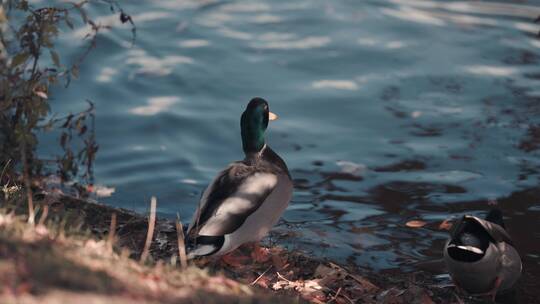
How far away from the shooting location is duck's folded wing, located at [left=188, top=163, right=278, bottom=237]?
5.61 meters

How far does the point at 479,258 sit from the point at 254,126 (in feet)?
5.45

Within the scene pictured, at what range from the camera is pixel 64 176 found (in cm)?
850

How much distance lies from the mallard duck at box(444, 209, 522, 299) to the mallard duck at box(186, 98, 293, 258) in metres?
1.12

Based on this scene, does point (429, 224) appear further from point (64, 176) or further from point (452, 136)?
point (64, 176)

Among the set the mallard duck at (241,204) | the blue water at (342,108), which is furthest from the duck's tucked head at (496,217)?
the mallard duck at (241,204)

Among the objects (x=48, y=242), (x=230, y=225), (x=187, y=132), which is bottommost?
(x=187, y=132)

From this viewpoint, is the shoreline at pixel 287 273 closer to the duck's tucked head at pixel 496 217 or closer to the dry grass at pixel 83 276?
the duck's tucked head at pixel 496 217

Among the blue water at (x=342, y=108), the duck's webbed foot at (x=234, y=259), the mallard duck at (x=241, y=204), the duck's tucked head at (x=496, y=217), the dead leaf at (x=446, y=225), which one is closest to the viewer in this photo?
the mallard duck at (x=241, y=204)

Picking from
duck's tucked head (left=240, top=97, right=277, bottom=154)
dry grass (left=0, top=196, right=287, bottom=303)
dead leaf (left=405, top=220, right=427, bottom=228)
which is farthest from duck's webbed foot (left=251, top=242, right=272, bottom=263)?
dead leaf (left=405, top=220, right=427, bottom=228)

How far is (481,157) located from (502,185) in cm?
62

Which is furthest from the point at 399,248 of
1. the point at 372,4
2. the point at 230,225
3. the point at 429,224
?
the point at 372,4

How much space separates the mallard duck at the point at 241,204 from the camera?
5.58m

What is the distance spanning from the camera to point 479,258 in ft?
20.9

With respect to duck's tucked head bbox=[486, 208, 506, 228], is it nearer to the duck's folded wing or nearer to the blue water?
the blue water
